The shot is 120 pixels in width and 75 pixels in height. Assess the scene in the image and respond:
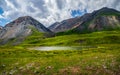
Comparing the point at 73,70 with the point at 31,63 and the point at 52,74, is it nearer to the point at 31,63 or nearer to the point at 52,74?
the point at 52,74

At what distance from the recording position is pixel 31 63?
53375mm

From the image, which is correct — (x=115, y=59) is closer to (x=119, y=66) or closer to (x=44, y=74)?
(x=119, y=66)

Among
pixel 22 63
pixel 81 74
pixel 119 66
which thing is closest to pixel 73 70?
pixel 81 74

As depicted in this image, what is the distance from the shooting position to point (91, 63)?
4875 cm

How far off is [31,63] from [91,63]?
14.8 meters

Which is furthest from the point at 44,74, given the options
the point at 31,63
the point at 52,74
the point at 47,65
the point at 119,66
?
the point at 119,66

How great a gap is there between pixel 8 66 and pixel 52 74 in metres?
14.4

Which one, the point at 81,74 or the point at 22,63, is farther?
the point at 22,63

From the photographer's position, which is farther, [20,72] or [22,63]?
[22,63]

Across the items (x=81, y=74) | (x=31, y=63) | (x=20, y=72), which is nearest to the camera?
(x=81, y=74)

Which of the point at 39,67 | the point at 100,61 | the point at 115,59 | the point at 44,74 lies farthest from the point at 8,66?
the point at 115,59

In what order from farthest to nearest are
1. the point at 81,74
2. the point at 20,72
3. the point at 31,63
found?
1. the point at 31,63
2. the point at 20,72
3. the point at 81,74

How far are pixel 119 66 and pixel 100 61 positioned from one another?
4929 mm

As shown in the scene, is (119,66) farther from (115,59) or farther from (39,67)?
(39,67)
